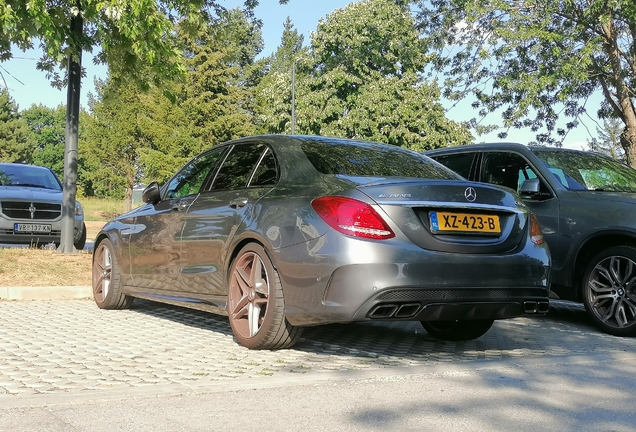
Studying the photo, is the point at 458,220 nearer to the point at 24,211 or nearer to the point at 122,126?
the point at 24,211

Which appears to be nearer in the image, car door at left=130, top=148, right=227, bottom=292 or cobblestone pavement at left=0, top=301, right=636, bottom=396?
cobblestone pavement at left=0, top=301, right=636, bottom=396

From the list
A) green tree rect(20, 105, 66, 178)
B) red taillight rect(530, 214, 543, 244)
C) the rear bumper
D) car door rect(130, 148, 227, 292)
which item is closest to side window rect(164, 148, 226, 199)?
car door rect(130, 148, 227, 292)

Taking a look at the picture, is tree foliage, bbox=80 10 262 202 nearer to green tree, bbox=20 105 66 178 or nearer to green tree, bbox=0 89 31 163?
green tree, bbox=0 89 31 163

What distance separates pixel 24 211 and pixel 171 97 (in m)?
3.61

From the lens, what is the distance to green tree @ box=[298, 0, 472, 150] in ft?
145

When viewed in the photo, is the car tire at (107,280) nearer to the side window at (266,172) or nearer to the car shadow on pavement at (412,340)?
the car shadow on pavement at (412,340)

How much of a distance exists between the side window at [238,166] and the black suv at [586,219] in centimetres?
281

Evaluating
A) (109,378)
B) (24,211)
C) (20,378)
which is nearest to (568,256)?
(109,378)

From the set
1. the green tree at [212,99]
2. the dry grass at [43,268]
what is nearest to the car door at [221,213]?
the dry grass at [43,268]

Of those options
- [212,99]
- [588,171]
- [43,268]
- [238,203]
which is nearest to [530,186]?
[588,171]

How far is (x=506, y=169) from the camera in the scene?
323 inches

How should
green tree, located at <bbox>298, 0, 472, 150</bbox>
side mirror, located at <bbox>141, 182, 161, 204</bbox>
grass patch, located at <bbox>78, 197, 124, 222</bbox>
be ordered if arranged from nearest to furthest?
side mirror, located at <bbox>141, 182, 161, 204</bbox>
green tree, located at <bbox>298, 0, 472, 150</bbox>
grass patch, located at <bbox>78, 197, 124, 222</bbox>

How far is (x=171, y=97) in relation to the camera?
1148 centimetres

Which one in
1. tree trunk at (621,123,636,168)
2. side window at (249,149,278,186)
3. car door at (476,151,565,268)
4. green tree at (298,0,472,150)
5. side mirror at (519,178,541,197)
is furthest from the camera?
green tree at (298,0,472,150)
